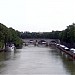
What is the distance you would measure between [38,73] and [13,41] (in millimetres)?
89109

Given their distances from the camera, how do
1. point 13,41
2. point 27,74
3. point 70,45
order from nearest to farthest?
point 27,74 → point 70,45 → point 13,41

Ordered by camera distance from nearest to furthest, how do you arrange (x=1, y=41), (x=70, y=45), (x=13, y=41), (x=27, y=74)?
(x=27, y=74)
(x=1, y=41)
(x=70, y=45)
(x=13, y=41)

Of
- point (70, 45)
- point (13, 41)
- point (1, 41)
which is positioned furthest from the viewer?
point (13, 41)

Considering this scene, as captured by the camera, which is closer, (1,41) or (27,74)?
(27,74)

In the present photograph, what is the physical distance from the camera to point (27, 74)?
140ft

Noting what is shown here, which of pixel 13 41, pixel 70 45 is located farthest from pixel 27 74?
pixel 13 41

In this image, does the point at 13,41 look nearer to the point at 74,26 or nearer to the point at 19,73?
the point at 74,26

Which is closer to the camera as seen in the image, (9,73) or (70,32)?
(9,73)

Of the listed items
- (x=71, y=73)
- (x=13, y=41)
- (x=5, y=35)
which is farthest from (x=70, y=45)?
(x=71, y=73)

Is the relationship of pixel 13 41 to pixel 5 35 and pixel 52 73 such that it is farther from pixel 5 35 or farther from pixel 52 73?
pixel 52 73

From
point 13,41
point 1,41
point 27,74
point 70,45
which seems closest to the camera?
point 27,74

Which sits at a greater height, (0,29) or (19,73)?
(0,29)

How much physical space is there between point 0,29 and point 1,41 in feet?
21.7

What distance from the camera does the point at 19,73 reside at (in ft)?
142
